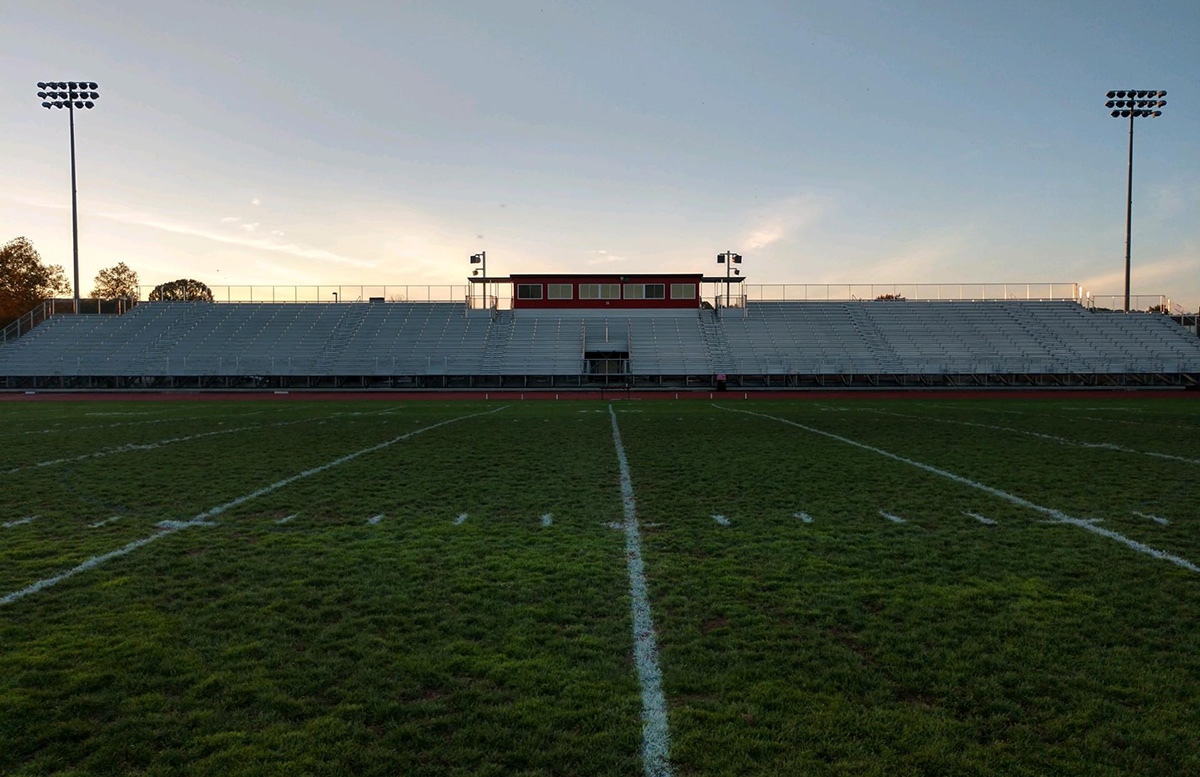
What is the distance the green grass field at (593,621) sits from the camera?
2.99 meters

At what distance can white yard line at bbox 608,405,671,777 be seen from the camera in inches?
115

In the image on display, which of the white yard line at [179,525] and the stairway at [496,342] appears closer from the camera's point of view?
the white yard line at [179,525]

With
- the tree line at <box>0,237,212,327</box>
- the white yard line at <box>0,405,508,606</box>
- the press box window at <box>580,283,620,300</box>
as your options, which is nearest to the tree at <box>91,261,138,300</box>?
the tree line at <box>0,237,212,327</box>

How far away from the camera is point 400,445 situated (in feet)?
42.5

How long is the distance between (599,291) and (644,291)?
113 inches

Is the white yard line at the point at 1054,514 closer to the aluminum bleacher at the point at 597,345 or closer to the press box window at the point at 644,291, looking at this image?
the aluminum bleacher at the point at 597,345

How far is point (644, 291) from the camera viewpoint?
46.8 m

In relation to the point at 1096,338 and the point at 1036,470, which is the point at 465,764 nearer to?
the point at 1036,470

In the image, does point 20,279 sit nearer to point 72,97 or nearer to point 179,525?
point 72,97

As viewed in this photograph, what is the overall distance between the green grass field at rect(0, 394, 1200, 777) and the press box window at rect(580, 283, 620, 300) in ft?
123

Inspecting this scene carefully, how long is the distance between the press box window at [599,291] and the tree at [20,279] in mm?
46267

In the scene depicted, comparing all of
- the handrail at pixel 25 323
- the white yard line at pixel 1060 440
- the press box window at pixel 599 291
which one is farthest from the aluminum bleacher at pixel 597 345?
the white yard line at pixel 1060 440

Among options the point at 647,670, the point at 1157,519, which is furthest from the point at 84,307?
the point at 1157,519

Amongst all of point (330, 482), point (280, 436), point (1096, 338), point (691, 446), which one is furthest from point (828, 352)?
point (330, 482)
